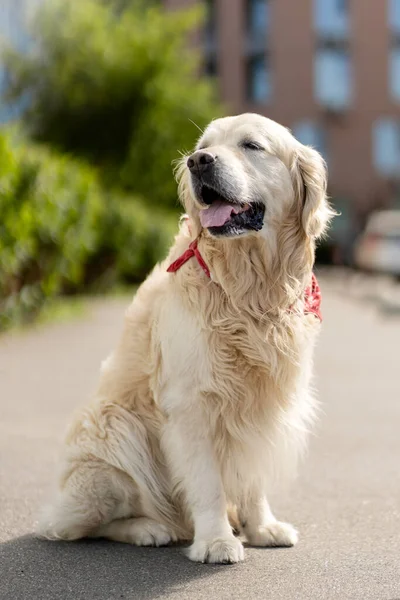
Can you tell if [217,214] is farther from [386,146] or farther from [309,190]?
[386,146]

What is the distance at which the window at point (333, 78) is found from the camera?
43719 millimetres

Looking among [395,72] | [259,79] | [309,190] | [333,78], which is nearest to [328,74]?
[333,78]

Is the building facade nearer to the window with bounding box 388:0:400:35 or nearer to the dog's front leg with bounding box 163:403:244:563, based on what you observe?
the window with bounding box 388:0:400:35

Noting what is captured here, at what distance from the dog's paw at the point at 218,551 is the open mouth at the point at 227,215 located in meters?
1.26

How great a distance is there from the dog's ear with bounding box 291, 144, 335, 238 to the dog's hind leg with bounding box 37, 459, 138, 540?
1355mm

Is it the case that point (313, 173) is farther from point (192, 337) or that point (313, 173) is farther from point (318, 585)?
point (318, 585)

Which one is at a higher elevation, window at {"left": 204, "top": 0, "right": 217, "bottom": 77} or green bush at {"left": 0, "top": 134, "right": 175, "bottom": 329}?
window at {"left": 204, "top": 0, "right": 217, "bottom": 77}

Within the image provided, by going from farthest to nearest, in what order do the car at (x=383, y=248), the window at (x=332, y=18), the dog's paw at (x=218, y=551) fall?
the window at (x=332, y=18)
the car at (x=383, y=248)
the dog's paw at (x=218, y=551)

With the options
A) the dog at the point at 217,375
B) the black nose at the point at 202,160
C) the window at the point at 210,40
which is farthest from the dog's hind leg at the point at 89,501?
the window at the point at 210,40

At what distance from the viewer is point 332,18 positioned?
43.7 m

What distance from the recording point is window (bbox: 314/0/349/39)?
142ft

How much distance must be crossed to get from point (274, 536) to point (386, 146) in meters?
42.8

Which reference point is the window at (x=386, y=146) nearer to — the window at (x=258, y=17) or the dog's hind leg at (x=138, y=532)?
the window at (x=258, y=17)

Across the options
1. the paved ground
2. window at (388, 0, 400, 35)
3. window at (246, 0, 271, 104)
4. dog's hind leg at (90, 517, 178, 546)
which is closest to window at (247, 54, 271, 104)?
window at (246, 0, 271, 104)
